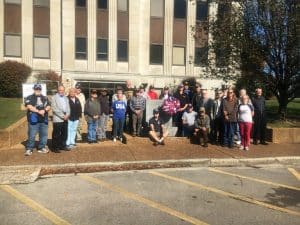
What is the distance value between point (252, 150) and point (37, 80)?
19.8 m

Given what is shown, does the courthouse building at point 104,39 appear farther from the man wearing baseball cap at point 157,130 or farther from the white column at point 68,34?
the man wearing baseball cap at point 157,130

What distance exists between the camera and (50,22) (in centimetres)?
3092

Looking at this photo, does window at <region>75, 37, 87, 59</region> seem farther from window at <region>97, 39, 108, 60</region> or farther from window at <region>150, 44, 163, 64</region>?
window at <region>150, 44, 163, 64</region>

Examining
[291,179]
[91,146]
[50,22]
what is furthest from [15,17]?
[291,179]

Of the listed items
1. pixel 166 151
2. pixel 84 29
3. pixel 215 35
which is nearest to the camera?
pixel 166 151

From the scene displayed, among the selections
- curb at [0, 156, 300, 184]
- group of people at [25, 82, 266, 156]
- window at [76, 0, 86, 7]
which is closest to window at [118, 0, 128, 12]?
window at [76, 0, 86, 7]

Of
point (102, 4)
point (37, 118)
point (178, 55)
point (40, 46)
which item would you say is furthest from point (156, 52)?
point (37, 118)

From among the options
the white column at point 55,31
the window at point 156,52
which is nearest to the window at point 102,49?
the white column at point 55,31

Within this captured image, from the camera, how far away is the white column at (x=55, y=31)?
30.9m

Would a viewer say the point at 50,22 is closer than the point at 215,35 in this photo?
No

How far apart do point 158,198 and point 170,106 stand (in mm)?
5922

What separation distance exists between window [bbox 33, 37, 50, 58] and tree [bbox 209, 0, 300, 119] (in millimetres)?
17424

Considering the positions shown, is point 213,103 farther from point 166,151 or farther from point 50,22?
point 50,22

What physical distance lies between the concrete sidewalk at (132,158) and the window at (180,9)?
2129cm
